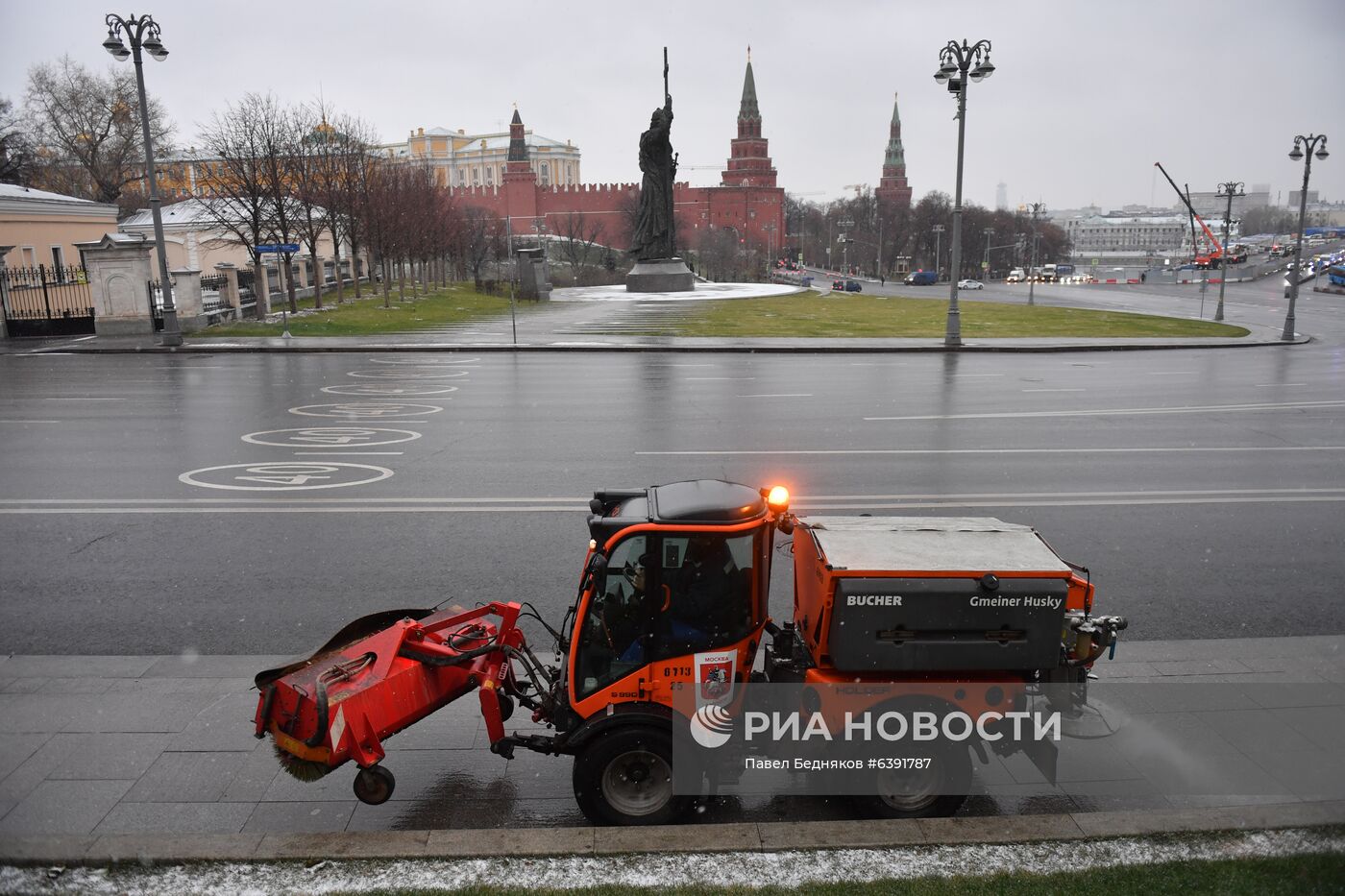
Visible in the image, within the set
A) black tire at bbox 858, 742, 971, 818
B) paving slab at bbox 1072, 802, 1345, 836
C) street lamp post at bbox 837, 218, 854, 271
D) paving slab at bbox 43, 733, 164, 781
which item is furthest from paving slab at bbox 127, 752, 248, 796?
Result: street lamp post at bbox 837, 218, 854, 271

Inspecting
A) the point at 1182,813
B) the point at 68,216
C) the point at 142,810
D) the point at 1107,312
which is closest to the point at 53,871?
the point at 142,810

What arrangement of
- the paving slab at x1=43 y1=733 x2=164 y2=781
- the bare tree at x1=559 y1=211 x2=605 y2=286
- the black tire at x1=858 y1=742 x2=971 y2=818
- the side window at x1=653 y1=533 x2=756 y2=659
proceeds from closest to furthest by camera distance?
the side window at x1=653 y1=533 x2=756 y2=659 < the black tire at x1=858 y1=742 x2=971 y2=818 < the paving slab at x1=43 y1=733 x2=164 y2=781 < the bare tree at x1=559 y1=211 x2=605 y2=286

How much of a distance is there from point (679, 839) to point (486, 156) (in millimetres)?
176114

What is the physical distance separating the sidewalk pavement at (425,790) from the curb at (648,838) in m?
0.01

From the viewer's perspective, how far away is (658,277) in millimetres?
57156

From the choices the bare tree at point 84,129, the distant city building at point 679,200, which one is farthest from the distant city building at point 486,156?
the bare tree at point 84,129

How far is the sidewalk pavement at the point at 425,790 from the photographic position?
470cm

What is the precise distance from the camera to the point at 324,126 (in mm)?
46781

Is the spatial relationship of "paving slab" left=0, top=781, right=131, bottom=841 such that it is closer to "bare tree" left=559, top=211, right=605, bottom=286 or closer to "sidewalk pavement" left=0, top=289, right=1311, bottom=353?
"sidewalk pavement" left=0, top=289, right=1311, bottom=353

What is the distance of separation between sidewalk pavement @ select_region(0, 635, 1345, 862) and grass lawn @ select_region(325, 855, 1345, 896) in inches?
12.9

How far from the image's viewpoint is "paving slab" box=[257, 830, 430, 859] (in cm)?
460

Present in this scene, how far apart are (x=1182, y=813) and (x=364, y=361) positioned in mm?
25067

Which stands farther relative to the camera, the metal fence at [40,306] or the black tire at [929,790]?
the metal fence at [40,306]

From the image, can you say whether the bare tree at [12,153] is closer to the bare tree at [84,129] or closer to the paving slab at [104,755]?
the bare tree at [84,129]
